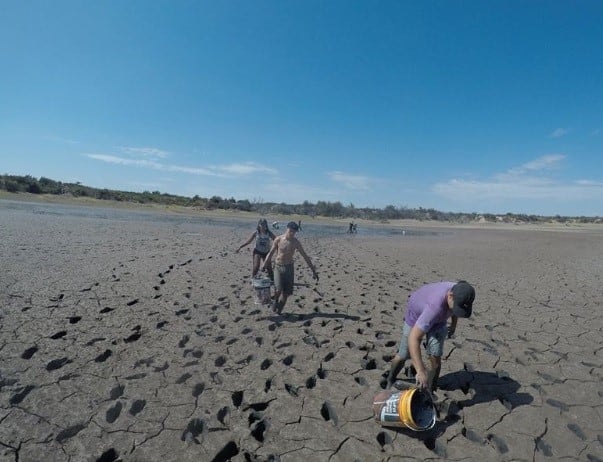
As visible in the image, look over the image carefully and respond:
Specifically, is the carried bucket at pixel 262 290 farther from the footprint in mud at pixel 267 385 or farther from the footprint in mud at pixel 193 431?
the footprint in mud at pixel 193 431

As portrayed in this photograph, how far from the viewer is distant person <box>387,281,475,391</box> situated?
3479 millimetres

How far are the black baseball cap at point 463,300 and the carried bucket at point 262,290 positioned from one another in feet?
13.5

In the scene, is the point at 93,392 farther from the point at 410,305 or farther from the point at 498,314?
the point at 498,314

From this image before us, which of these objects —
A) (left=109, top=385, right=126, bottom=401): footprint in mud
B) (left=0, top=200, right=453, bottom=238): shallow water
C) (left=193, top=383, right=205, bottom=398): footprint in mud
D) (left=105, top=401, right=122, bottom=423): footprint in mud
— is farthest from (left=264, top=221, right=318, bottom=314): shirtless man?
(left=0, top=200, right=453, bottom=238): shallow water

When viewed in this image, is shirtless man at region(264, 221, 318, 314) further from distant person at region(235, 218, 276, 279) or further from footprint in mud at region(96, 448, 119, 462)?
footprint in mud at region(96, 448, 119, 462)

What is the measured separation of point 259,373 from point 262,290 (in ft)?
7.70

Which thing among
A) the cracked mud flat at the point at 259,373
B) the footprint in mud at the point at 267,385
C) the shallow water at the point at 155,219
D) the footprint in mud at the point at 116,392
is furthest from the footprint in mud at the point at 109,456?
the shallow water at the point at 155,219

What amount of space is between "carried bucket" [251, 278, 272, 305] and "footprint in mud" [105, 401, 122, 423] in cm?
331

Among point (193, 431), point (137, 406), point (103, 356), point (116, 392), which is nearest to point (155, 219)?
point (103, 356)

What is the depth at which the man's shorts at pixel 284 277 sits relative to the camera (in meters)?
6.72

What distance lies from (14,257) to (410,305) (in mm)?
11976

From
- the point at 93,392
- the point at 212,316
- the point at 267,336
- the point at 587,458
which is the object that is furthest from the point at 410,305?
the point at 212,316

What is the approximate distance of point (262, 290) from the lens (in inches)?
279

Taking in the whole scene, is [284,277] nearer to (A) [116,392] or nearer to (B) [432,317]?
(A) [116,392]
